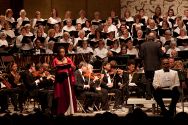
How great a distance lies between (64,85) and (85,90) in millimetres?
884

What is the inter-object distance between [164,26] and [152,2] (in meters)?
3.10

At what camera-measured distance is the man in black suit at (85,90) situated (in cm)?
1009

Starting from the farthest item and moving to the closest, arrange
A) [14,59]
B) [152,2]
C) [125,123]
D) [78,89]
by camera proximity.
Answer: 1. [152,2]
2. [14,59]
3. [78,89]
4. [125,123]

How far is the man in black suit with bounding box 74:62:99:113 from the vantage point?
10086 millimetres

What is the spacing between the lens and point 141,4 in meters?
16.2

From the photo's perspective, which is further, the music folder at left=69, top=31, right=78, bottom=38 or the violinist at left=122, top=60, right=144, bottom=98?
the music folder at left=69, top=31, right=78, bottom=38

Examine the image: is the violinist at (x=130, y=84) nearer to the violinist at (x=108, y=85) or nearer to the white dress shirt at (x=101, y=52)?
the violinist at (x=108, y=85)

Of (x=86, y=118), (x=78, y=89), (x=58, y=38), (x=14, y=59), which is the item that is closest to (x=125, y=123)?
(x=86, y=118)

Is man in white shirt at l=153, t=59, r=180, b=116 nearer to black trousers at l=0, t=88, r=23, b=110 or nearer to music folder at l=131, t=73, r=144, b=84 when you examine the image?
music folder at l=131, t=73, r=144, b=84

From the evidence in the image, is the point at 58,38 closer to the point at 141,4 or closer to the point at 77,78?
the point at 77,78

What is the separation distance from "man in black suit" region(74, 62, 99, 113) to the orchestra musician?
25.3 inches

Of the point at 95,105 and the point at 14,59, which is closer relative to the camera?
the point at 95,105

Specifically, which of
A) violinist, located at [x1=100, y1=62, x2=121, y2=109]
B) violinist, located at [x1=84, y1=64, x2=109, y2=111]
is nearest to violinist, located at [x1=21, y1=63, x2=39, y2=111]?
violinist, located at [x1=84, y1=64, x2=109, y2=111]

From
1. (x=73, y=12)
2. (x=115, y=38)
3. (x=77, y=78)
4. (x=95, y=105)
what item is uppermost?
(x=73, y=12)
